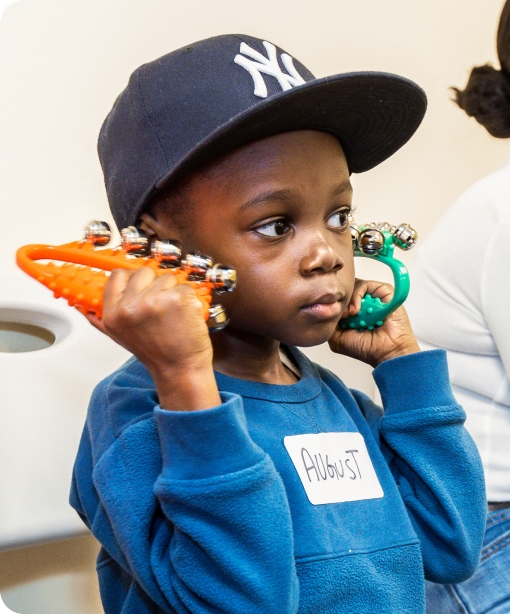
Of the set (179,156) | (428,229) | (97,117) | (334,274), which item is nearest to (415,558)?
(334,274)

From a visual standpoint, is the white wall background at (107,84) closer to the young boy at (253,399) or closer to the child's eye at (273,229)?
the young boy at (253,399)

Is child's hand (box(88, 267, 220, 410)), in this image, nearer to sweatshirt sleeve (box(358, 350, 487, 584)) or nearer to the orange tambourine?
the orange tambourine

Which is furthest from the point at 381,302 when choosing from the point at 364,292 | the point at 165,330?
the point at 165,330

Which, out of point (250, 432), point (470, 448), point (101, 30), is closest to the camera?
point (250, 432)

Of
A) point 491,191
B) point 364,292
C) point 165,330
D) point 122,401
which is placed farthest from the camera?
point 491,191

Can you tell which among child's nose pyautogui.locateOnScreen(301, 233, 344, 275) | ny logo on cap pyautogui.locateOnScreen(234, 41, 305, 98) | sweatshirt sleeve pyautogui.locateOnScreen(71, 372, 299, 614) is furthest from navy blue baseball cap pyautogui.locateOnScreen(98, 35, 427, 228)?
sweatshirt sleeve pyautogui.locateOnScreen(71, 372, 299, 614)

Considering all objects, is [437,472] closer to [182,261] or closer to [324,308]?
[324,308]

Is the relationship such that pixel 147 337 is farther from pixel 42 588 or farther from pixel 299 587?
pixel 42 588

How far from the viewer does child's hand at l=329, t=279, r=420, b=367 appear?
Result: 36.5 inches

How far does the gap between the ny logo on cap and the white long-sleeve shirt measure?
0.47 meters

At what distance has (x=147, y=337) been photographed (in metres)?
0.61

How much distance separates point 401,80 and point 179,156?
0.23m

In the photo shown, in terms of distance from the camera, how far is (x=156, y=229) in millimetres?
754

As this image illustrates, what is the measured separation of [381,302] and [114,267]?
398 millimetres
